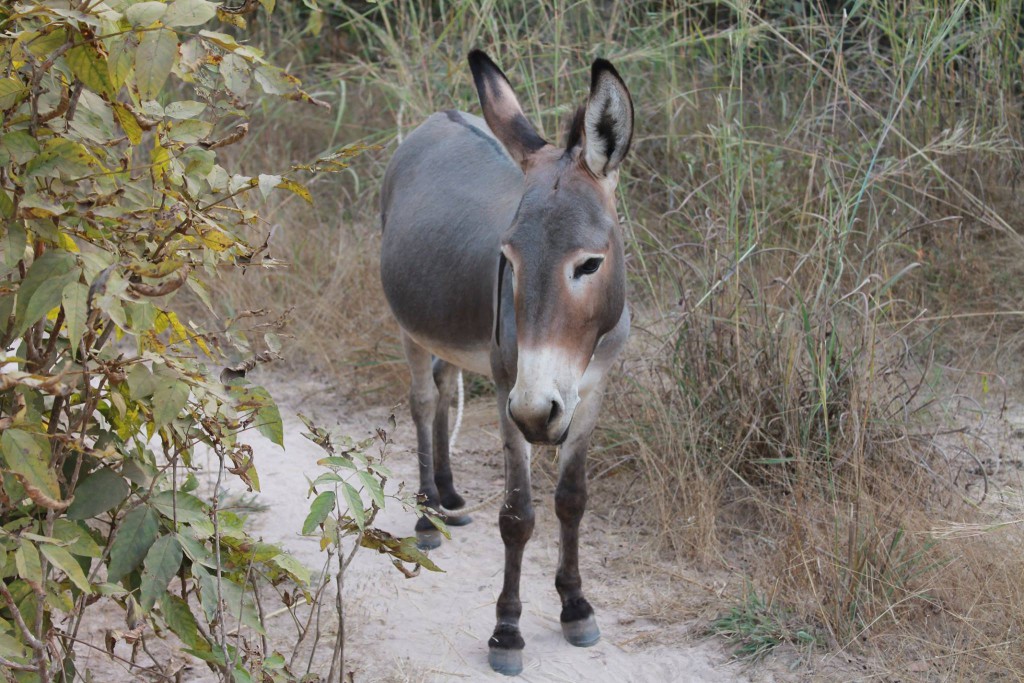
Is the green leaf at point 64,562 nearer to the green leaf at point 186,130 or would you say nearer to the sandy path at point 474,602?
the green leaf at point 186,130

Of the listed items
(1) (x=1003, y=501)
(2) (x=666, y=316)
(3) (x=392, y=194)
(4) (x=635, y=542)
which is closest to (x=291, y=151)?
(3) (x=392, y=194)

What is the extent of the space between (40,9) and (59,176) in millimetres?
331

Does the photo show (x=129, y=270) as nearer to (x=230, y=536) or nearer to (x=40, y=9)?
(x=40, y=9)

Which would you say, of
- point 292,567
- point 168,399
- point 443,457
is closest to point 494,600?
point 443,457

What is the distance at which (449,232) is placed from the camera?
3.88 m

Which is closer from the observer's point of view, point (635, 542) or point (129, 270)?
point (129, 270)

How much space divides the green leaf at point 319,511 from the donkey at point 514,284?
0.90 ft

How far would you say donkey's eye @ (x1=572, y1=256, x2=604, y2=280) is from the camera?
2.79 metres

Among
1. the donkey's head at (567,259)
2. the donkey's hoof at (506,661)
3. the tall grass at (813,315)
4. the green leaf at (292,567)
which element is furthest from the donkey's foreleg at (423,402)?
the green leaf at (292,567)

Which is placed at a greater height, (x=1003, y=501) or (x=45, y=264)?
(x=45, y=264)

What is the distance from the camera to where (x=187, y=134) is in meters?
2.09

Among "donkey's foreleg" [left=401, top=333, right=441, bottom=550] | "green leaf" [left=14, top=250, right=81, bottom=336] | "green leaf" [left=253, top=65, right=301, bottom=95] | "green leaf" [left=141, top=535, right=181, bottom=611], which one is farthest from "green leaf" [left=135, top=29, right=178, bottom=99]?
"donkey's foreleg" [left=401, top=333, right=441, bottom=550]

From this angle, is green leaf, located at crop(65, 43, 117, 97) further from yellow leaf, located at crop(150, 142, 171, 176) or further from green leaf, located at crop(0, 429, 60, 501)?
green leaf, located at crop(0, 429, 60, 501)

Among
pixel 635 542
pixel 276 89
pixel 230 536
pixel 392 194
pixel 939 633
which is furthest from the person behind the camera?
pixel 392 194
